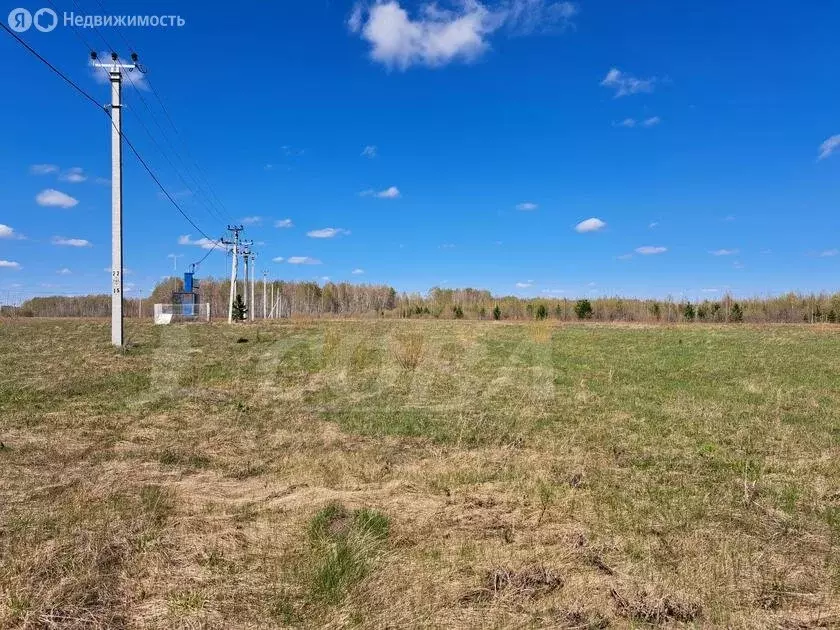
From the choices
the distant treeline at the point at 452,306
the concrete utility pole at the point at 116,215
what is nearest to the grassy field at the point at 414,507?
the concrete utility pole at the point at 116,215

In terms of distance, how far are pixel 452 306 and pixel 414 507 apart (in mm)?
50141

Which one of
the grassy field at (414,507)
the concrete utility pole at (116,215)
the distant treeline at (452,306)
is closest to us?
the grassy field at (414,507)

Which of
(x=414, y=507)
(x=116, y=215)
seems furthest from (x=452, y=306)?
(x=414, y=507)

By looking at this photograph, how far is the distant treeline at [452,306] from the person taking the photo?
1766 inches

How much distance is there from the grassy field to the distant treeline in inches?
1610

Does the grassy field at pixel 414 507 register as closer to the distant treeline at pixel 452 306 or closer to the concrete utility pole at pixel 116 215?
the concrete utility pole at pixel 116 215

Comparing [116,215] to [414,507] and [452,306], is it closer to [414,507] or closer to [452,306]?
[414,507]

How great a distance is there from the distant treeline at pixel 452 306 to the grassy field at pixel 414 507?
40893 mm

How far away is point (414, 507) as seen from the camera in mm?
3953

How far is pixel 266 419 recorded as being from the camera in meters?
7.20

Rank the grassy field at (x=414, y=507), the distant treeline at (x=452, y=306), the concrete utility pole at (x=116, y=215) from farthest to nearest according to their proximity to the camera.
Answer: the distant treeline at (x=452, y=306) → the concrete utility pole at (x=116, y=215) → the grassy field at (x=414, y=507)

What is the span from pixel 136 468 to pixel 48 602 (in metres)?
2.53

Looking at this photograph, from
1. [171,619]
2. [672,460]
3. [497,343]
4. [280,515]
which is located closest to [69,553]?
[171,619]

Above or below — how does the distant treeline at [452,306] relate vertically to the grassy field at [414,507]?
above
